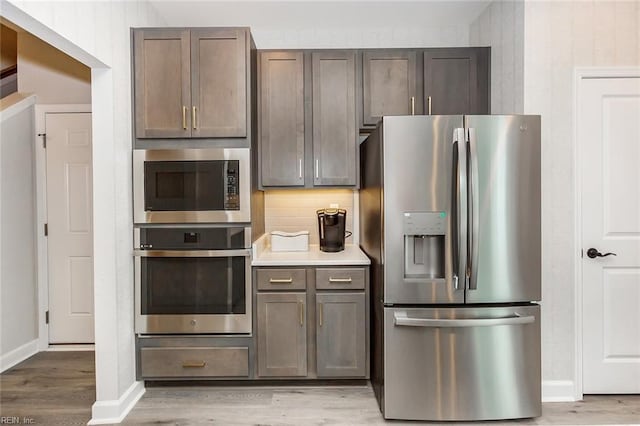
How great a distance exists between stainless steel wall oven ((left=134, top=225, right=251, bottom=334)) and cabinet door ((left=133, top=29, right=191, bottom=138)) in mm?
716

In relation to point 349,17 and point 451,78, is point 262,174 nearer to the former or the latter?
point 349,17

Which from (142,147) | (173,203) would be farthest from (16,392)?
(142,147)

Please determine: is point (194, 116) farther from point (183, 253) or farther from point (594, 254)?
point (594, 254)

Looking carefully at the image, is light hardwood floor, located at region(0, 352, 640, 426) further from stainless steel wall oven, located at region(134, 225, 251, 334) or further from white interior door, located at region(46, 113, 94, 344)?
white interior door, located at region(46, 113, 94, 344)

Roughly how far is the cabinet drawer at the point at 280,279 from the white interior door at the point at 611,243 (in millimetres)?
1861

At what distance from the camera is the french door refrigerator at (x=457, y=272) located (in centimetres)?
226

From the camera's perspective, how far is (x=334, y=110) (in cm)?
313

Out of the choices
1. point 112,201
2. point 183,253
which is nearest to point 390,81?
point 183,253

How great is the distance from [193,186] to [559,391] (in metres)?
2.77

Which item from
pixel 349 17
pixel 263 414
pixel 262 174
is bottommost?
pixel 263 414

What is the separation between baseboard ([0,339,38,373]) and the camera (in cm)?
315

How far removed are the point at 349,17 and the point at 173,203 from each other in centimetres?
198

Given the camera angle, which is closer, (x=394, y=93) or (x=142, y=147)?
(x=142, y=147)

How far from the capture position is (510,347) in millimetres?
2303
